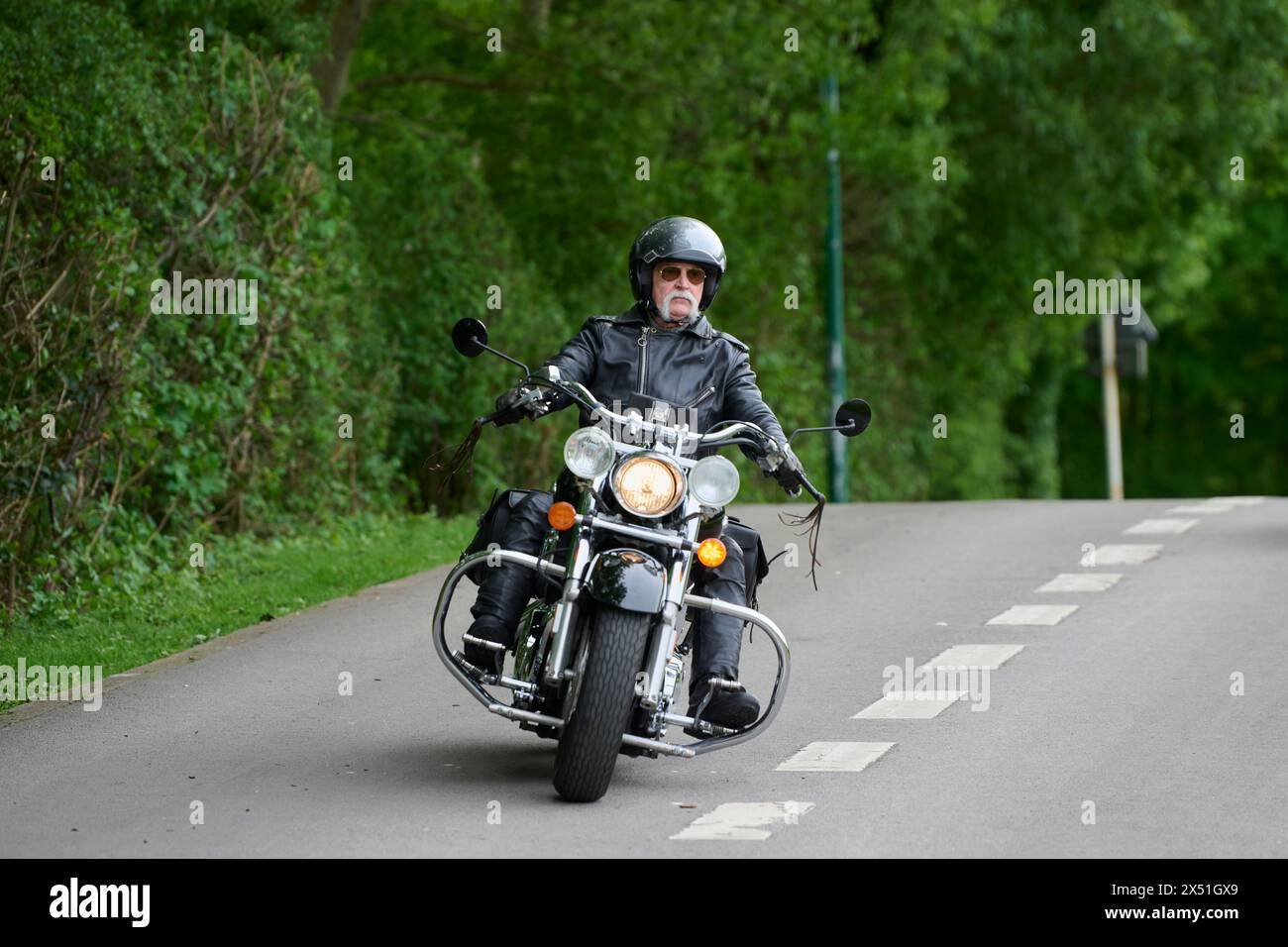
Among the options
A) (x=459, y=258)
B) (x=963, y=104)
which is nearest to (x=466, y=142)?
(x=459, y=258)

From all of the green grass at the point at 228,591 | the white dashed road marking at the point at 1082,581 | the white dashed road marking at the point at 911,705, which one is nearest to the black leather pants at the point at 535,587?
→ the white dashed road marking at the point at 911,705

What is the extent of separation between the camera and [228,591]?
1392 cm

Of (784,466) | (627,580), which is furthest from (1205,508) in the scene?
(627,580)

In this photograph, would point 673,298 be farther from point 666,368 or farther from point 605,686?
point 605,686

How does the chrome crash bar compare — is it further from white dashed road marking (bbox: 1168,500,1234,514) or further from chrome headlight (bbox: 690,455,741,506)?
white dashed road marking (bbox: 1168,500,1234,514)

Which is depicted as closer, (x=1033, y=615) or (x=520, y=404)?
(x=520, y=404)

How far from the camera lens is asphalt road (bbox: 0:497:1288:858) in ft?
24.5

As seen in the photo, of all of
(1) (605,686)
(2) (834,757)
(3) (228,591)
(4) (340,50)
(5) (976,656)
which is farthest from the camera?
(4) (340,50)

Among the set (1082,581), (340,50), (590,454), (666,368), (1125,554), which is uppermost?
(340,50)

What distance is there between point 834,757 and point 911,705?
1199 mm

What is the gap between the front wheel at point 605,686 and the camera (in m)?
7.59

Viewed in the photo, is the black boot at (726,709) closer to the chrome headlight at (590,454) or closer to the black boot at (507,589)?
the black boot at (507,589)
